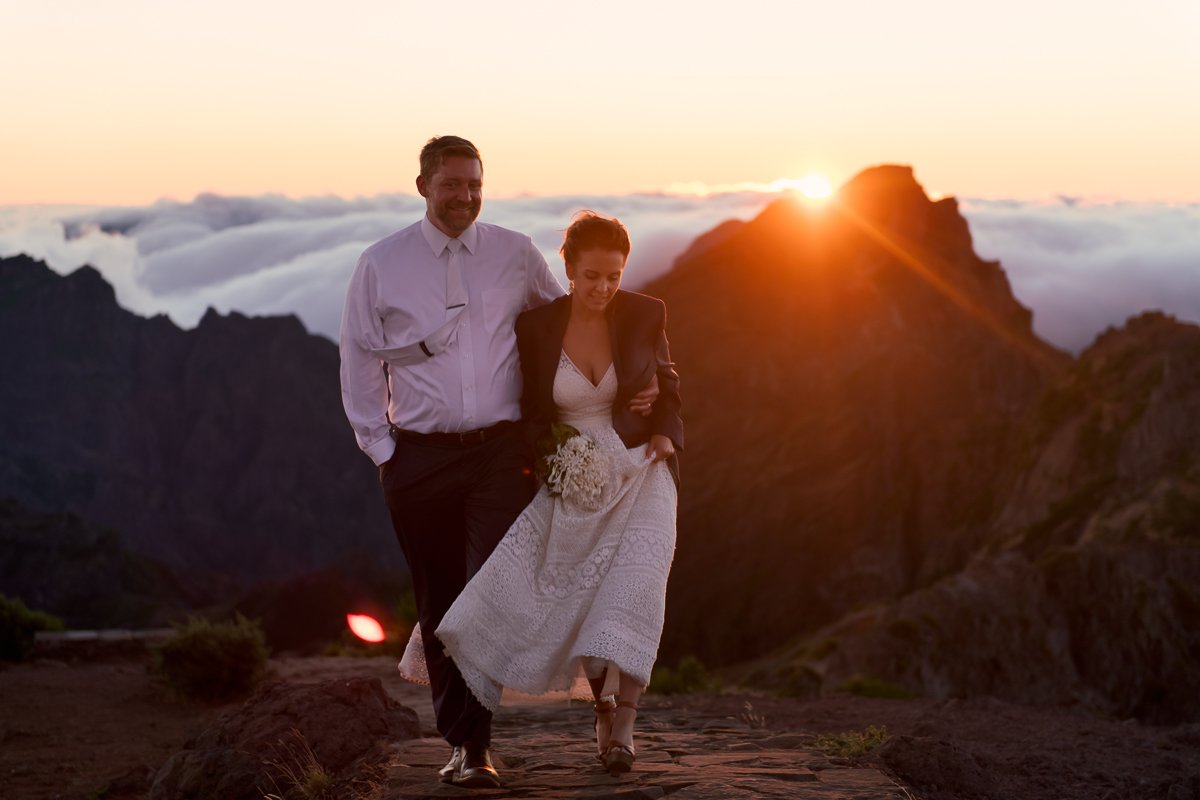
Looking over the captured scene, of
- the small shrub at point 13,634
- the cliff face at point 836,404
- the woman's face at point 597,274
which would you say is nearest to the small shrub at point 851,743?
the woman's face at point 597,274

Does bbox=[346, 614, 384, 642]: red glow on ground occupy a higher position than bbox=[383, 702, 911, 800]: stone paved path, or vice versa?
bbox=[383, 702, 911, 800]: stone paved path

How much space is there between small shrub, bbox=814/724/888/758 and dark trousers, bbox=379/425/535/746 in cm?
226

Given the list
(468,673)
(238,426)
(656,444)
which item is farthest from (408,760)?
(238,426)

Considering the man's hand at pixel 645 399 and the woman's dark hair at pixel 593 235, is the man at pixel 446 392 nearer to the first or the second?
the man's hand at pixel 645 399

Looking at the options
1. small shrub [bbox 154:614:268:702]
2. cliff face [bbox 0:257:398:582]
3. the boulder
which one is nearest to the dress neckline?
the boulder

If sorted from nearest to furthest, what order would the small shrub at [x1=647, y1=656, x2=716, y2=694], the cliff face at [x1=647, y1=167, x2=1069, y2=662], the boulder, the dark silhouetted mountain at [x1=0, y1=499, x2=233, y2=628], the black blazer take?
1. the black blazer
2. the boulder
3. the small shrub at [x1=647, y1=656, x2=716, y2=694]
4. the dark silhouetted mountain at [x1=0, y1=499, x2=233, y2=628]
5. the cliff face at [x1=647, y1=167, x2=1069, y2=662]

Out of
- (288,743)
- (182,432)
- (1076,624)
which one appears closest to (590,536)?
(288,743)

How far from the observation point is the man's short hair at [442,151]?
5891 mm

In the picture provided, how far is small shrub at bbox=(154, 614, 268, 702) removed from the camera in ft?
43.3

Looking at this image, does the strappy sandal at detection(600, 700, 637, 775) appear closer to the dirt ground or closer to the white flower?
the white flower

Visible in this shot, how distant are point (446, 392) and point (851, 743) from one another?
3222 mm

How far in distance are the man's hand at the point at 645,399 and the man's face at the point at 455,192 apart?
3.67 feet

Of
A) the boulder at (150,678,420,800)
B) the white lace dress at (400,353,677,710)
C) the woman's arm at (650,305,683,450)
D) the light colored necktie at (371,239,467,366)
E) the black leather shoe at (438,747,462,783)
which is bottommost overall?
the boulder at (150,678,420,800)

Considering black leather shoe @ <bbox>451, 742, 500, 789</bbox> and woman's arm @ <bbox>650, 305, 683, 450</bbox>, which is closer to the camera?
black leather shoe @ <bbox>451, 742, 500, 789</bbox>
